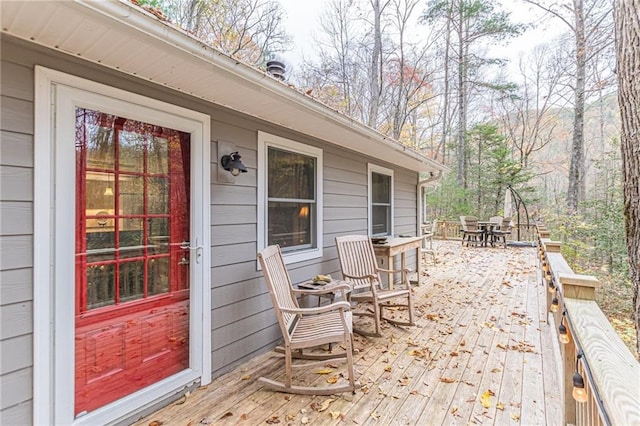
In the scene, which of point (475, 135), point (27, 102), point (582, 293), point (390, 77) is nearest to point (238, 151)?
point (27, 102)

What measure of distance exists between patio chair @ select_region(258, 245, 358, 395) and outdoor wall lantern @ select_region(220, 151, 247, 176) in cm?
75

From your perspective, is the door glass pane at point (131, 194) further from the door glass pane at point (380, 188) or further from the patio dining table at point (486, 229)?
the patio dining table at point (486, 229)

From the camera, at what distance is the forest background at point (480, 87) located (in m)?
7.82

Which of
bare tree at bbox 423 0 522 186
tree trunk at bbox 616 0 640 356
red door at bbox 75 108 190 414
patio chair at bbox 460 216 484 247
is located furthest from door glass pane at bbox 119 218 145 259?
bare tree at bbox 423 0 522 186

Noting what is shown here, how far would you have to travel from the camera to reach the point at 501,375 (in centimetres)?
279

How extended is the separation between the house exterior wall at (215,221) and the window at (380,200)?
309mm

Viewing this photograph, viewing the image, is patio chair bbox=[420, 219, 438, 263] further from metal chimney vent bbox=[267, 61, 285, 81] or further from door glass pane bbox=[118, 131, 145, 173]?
door glass pane bbox=[118, 131, 145, 173]

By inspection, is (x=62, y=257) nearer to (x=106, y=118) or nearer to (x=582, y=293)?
(x=106, y=118)

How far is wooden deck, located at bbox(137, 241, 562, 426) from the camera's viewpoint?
2.21 meters

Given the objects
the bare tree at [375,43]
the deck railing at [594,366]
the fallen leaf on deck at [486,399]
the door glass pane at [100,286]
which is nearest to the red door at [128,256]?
the door glass pane at [100,286]

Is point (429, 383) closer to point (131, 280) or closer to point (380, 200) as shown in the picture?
point (131, 280)

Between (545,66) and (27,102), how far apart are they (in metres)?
19.7

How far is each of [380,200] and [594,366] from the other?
5.03 m

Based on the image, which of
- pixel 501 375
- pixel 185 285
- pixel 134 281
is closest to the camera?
pixel 134 281
